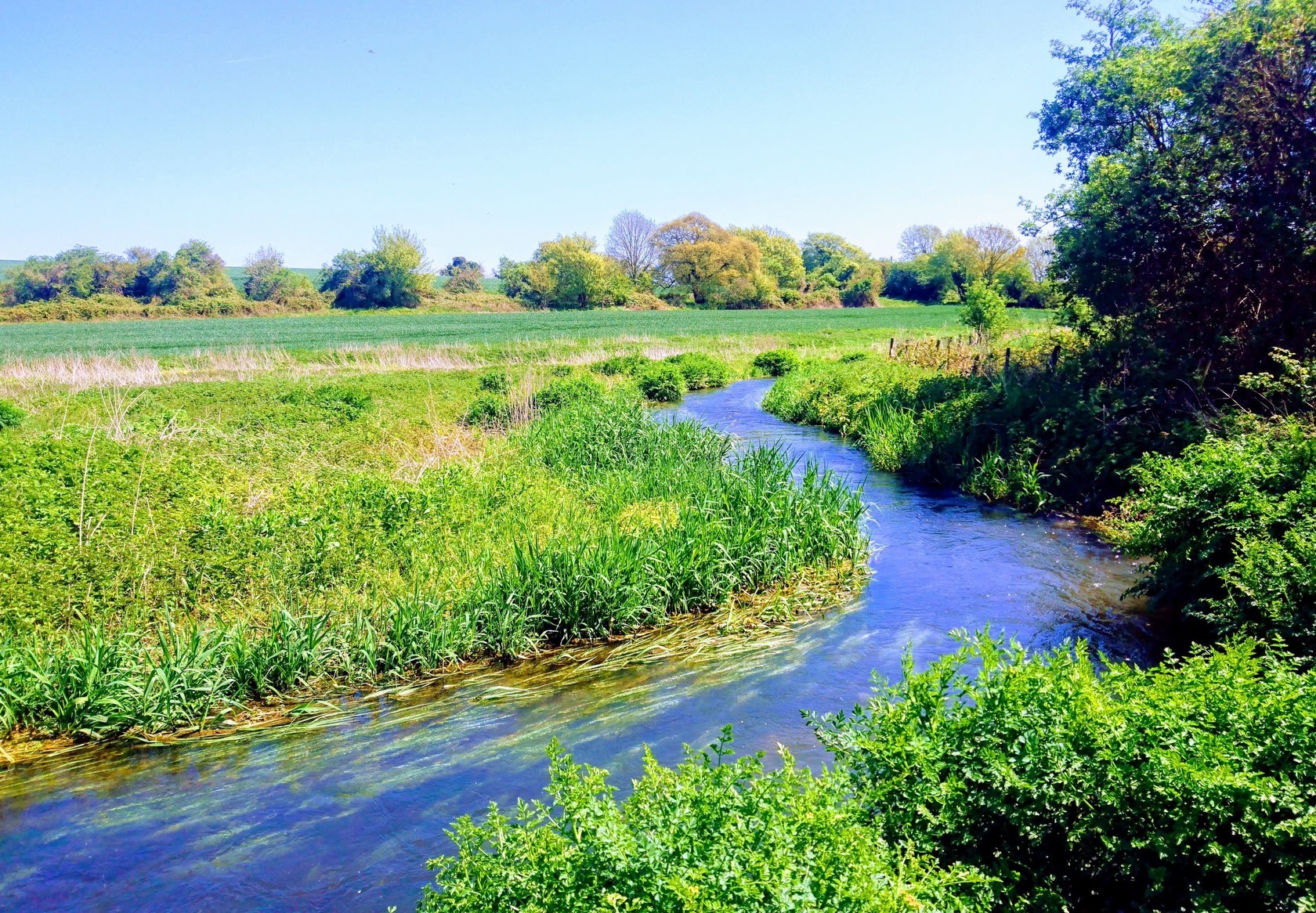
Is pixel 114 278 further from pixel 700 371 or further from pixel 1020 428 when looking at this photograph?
pixel 1020 428

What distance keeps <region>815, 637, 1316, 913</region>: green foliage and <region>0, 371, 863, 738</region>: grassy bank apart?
4.74 m

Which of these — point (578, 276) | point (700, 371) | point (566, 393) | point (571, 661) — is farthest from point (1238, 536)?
point (578, 276)

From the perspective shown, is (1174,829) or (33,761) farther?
(33,761)

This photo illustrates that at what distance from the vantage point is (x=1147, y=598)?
9.14m

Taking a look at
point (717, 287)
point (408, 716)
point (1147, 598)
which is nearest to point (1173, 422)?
point (1147, 598)

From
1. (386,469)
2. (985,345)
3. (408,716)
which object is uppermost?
(985,345)

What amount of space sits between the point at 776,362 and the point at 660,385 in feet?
26.2

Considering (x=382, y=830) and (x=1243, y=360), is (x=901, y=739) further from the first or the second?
(x=1243, y=360)

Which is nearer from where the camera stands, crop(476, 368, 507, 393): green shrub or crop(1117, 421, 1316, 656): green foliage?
crop(1117, 421, 1316, 656): green foliage

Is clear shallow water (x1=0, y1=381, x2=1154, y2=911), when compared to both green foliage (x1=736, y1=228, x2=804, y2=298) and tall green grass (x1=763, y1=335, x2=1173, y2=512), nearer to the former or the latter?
tall green grass (x1=763, y1=335, x2=1173, y2=512)

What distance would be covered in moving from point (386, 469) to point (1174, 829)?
11208mm

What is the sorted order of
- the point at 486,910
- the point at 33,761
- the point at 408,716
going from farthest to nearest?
the point at 408,716 < the point at 33,761 < the point at 486,910

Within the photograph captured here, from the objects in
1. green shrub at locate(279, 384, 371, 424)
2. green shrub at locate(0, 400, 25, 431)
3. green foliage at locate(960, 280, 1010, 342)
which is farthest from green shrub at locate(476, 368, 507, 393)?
green foliage at locate(960, 280, 1010, 342)

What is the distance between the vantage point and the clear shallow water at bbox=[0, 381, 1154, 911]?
498 centimetres
